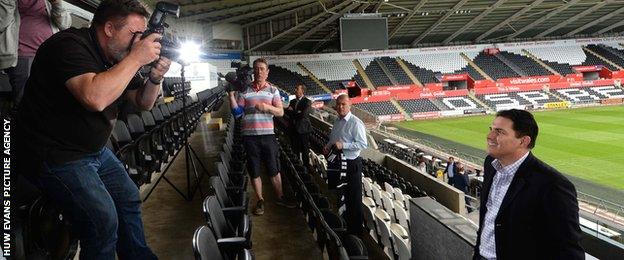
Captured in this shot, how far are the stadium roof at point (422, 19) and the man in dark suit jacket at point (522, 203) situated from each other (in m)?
15.9

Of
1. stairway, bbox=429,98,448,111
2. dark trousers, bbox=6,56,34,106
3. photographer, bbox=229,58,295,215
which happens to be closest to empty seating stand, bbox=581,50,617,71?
stairway, bbox=429,98,448,111

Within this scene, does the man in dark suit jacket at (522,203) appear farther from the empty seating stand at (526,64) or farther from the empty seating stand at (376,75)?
the empty seating stand at (526,64)

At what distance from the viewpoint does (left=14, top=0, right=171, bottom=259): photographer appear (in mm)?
1478

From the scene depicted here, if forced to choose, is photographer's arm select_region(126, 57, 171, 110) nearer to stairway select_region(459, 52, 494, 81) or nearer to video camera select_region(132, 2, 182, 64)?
video camera select_region(132, 2, 182, 64)

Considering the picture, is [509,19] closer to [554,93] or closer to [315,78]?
[554,93]

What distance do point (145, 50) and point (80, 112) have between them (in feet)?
1.04

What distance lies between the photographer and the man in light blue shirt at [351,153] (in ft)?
14.3

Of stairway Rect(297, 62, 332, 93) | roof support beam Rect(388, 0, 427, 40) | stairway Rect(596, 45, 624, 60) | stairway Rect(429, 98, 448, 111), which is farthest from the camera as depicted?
stairway Rect(596, 45, 624, 60)

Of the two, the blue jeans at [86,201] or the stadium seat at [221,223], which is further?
the stadium seat at [221,223]

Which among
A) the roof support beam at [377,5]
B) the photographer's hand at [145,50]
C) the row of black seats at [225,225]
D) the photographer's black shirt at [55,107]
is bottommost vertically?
the row of black seats at [225,225]

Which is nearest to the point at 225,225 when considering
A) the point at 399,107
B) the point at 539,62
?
the point at 399,107

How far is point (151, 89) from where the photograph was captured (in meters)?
1.99

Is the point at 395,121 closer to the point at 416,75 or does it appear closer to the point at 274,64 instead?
the point at 416,75

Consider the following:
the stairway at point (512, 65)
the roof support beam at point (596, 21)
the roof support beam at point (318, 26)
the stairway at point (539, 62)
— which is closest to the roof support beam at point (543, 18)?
the stairway at point (512, 65)
